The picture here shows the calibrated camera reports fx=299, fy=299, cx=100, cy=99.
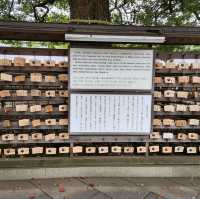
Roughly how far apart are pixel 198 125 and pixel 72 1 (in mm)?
3910

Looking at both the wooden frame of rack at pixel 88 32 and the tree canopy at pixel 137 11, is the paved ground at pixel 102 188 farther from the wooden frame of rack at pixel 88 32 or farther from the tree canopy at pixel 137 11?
the tree canopy at pixel 137 11

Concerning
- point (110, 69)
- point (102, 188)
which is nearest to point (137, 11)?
point (110, 69)

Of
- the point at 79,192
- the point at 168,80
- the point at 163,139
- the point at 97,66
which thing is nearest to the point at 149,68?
the point at 168,80

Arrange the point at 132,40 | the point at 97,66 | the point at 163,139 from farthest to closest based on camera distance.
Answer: the point at 163,139
the point at 97,66
the point at 132,40

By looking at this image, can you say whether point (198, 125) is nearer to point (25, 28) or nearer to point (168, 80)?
point (168, 80)

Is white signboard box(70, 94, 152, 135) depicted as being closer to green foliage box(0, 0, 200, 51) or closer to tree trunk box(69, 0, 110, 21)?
tree trunk box(69, 0, 110, 21)

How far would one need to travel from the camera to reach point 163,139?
585 cm

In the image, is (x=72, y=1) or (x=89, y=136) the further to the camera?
→ (x=72, y=1)

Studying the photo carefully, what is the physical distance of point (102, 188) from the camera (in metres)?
5.21

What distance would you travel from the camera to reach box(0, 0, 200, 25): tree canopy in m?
9.66

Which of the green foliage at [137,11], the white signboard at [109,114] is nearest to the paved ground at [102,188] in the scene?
the white signboard at [109,114]

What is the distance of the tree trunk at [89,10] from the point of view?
21.7 ft

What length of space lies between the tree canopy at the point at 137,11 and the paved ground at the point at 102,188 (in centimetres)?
585

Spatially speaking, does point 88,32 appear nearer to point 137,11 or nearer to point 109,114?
point 109,114
